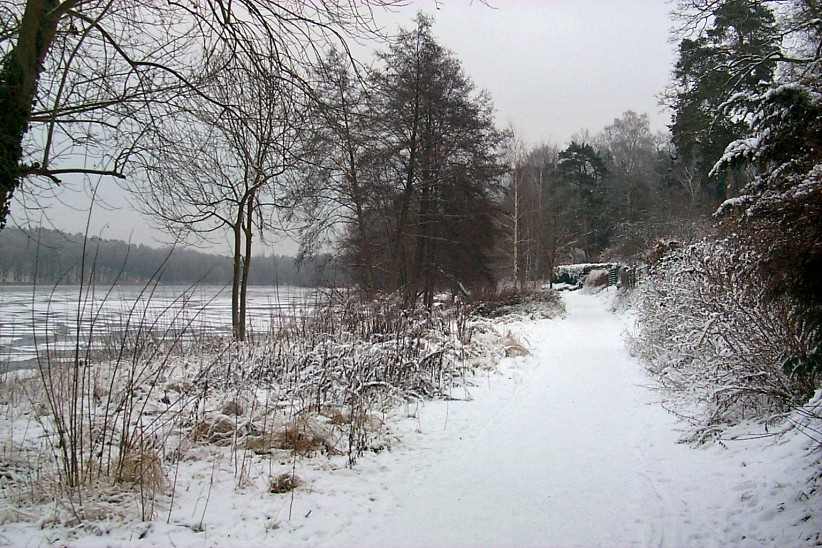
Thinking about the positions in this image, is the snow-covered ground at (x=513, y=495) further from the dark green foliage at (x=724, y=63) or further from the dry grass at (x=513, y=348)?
the dark green foliage at (x=724, y=63)

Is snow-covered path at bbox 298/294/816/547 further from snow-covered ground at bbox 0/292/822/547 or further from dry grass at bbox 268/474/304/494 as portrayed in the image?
dry grass at bbox 268/474/304/494

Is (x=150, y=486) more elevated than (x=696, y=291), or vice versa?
(x=696, y=291)

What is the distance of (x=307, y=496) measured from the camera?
346 centimetres

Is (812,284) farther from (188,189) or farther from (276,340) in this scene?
(276,340)

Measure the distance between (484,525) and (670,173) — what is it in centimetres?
3683

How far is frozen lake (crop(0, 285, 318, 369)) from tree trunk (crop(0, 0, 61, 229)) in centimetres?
84

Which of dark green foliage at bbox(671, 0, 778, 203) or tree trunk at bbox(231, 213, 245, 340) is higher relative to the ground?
dark green foliage at bbox(671, 0, 778, 203)

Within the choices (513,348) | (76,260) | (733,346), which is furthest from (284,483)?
(513,348)

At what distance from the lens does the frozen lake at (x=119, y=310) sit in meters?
3.71

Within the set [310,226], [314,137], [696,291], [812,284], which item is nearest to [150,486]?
[314,137]

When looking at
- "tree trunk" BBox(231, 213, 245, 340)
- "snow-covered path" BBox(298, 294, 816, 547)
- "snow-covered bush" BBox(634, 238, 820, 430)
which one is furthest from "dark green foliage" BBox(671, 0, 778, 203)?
"tree trunk" BBox(231, 213, 245, 340)

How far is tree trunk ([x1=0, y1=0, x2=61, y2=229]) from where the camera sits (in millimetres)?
3474

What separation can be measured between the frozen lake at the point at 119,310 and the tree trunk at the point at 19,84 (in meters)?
0.84

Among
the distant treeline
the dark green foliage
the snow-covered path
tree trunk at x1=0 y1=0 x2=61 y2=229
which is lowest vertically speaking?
the snow-covered path
